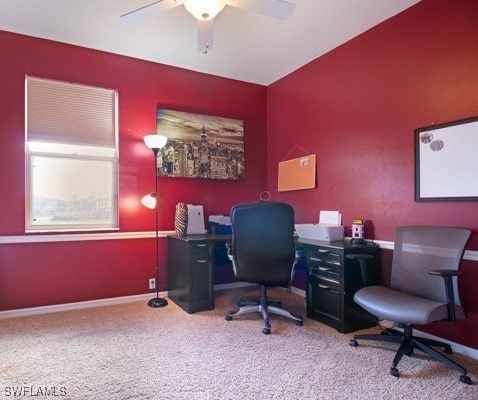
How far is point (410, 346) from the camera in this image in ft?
7.38

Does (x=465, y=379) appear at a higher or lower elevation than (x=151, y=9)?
lower

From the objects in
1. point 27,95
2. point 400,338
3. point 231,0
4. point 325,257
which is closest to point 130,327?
point 325,257

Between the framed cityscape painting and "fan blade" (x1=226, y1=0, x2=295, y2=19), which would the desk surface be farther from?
"fan blade" (x1=226, y1=0, x2=295, y2=19)

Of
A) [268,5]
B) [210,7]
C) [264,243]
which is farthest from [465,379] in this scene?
[210,7]

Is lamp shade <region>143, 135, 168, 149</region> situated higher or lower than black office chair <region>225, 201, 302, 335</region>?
higher

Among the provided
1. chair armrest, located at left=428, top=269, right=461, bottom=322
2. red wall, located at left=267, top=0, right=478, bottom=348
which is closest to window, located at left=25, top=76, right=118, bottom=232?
red wall, located at left=267, top=0, right=478, bottom=348

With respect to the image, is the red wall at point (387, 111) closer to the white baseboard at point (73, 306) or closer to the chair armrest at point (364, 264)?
the chair armrest at point (364, 264)

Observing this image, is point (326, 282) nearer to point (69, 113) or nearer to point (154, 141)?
point (154, 141)

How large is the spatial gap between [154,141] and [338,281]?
7.48 feet

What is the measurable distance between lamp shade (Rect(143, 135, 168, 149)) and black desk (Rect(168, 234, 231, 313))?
3.33ft

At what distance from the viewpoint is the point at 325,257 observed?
2885mm

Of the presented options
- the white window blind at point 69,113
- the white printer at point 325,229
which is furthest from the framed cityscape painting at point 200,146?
the white printer at point 325,229

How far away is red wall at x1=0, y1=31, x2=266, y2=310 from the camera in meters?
3.09

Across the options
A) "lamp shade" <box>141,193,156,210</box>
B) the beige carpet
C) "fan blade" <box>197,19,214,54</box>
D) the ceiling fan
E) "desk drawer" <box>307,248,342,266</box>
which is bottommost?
the beige carpet
